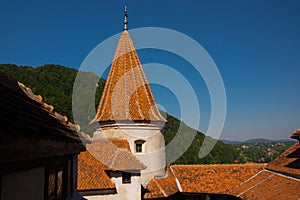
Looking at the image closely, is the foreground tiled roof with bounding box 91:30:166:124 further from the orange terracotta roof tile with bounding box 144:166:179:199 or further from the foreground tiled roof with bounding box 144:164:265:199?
the foreground tiled roof with bounding box 144:164:265:199

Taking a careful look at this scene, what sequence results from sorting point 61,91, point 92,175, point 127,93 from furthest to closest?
point 61,91 < point 127,93 < point 92,175

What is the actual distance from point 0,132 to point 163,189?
1525cm

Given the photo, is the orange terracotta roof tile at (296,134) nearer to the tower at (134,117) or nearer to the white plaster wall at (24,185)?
the tower at (134,117)

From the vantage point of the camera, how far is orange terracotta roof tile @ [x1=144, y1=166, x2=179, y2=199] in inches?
615

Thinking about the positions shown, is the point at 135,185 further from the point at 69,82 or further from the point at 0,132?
the point at 69,82

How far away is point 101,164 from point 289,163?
1015cm

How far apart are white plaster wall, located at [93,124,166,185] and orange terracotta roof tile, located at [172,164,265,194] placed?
1.98 metres

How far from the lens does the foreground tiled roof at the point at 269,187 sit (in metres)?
12.0

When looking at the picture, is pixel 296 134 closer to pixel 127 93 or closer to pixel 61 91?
pixel 127 93

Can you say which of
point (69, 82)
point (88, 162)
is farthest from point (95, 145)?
point (69, 82)

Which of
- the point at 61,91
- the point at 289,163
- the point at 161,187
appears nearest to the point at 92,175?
the point at 161,187

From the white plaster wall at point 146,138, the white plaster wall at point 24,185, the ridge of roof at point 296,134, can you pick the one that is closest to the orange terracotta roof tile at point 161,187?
the white plaster wall at point 146,138

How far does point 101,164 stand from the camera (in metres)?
14.5

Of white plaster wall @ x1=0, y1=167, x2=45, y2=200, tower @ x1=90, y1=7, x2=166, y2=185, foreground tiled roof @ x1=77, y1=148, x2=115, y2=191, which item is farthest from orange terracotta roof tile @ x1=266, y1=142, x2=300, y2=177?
white plaster wall @ x1=0, y1=167, x2=45, y2=200
